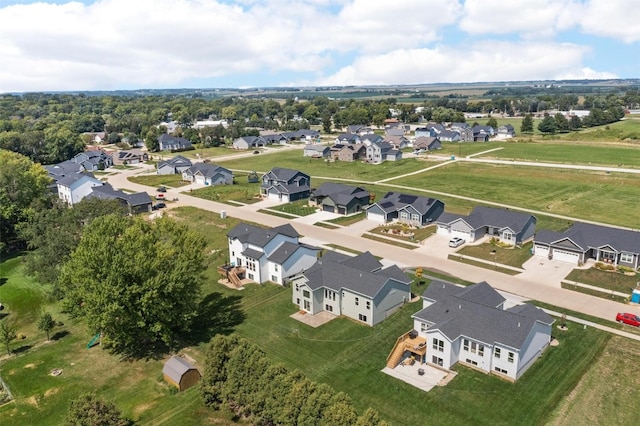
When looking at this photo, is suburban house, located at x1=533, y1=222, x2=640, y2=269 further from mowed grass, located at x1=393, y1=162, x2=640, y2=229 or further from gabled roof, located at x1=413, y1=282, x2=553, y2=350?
gabled roof, located at x1=413, y1=282, x2=553, y2=350

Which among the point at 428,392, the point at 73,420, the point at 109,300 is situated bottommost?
the point at 428,392

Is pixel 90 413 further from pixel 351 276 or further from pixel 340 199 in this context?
pixel 340 199

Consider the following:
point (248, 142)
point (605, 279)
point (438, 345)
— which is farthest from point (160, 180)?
point (605, 279)

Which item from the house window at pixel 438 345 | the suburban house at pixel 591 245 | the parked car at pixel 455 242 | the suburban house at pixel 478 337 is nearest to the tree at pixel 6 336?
the suburban house at pixel 478 337

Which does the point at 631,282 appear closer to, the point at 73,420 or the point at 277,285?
the point at 277,285

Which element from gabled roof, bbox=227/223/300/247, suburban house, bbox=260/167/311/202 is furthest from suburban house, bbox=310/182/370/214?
gabled roof, bbox=227/223/300/247

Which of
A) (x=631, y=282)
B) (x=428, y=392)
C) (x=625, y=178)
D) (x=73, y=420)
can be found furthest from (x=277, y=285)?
(x=625, y=178)

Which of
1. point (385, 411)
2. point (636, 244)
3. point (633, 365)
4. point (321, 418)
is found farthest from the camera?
point (636, 244)
